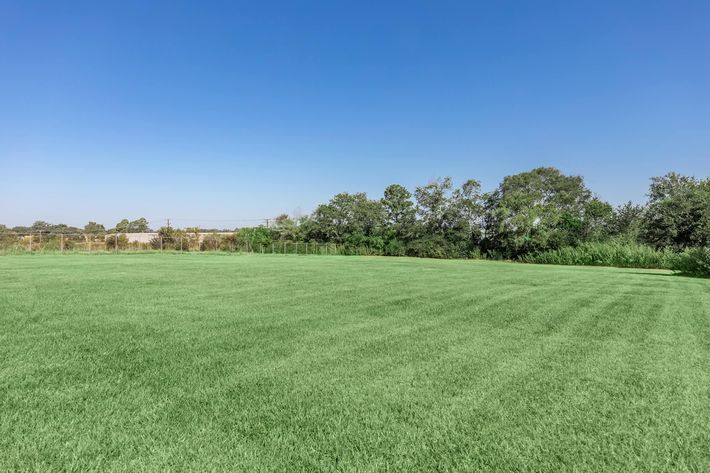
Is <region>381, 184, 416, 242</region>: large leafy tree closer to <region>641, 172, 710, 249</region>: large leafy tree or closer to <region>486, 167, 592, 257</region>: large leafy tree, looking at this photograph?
<region>486, 167, 592, 257</region>: large leafy tree

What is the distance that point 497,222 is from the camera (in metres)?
33.7

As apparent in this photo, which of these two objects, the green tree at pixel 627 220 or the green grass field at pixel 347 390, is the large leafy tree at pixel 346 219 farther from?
the green grass field at pixel 347 390

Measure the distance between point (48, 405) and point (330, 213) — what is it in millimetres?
37867

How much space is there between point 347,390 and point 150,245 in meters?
32.6

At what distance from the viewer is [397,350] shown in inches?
150

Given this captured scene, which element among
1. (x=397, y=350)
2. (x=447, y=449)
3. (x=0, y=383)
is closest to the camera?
→ (x=447, y=449)

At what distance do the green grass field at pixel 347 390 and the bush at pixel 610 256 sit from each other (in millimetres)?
20607

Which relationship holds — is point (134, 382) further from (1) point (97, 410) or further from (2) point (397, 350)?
(2) point (397, 350)

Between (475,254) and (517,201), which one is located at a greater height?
(517,201)

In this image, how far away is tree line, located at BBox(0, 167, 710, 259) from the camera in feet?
93.5

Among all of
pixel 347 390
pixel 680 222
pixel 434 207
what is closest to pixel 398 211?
pixel 434 207

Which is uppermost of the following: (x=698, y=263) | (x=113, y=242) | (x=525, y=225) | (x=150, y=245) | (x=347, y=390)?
(x=525, y=225)

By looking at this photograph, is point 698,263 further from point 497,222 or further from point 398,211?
point 398,211

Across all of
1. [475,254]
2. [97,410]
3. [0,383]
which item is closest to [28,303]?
[0,383]
